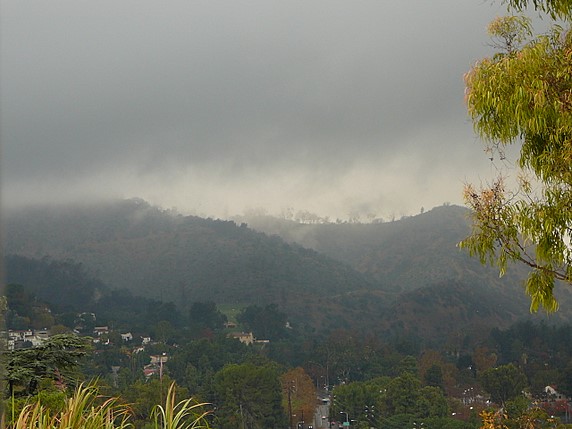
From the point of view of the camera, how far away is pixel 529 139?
3.04 meters

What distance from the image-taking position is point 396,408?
22891 mm

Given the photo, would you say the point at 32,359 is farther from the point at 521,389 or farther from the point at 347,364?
the point at 347,364

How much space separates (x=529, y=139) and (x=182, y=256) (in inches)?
2792

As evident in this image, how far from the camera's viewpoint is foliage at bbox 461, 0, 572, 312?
276cm

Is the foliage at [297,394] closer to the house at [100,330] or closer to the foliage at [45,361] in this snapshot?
the house at [100,330]

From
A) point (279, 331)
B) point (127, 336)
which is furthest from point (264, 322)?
point (127, 336)

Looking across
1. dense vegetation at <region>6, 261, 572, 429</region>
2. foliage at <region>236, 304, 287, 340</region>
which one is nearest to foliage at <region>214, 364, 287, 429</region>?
dense vegetation at <region>6, 261, 572, 429</region>

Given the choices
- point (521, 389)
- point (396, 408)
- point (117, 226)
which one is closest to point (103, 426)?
point (396, 408)

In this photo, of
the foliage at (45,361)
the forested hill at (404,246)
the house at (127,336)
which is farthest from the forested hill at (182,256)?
the foliage at (45,361)

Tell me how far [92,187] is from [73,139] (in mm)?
29918

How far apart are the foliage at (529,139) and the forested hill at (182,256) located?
183ft

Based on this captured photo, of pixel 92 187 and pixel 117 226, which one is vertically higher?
pixel 92 187

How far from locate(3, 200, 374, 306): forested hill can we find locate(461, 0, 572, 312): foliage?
55.7 m

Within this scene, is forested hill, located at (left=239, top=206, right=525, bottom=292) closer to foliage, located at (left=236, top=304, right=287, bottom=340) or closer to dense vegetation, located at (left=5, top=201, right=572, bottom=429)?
dense vegetation, located at (left=5, top=201, right=572, bottom=429)
